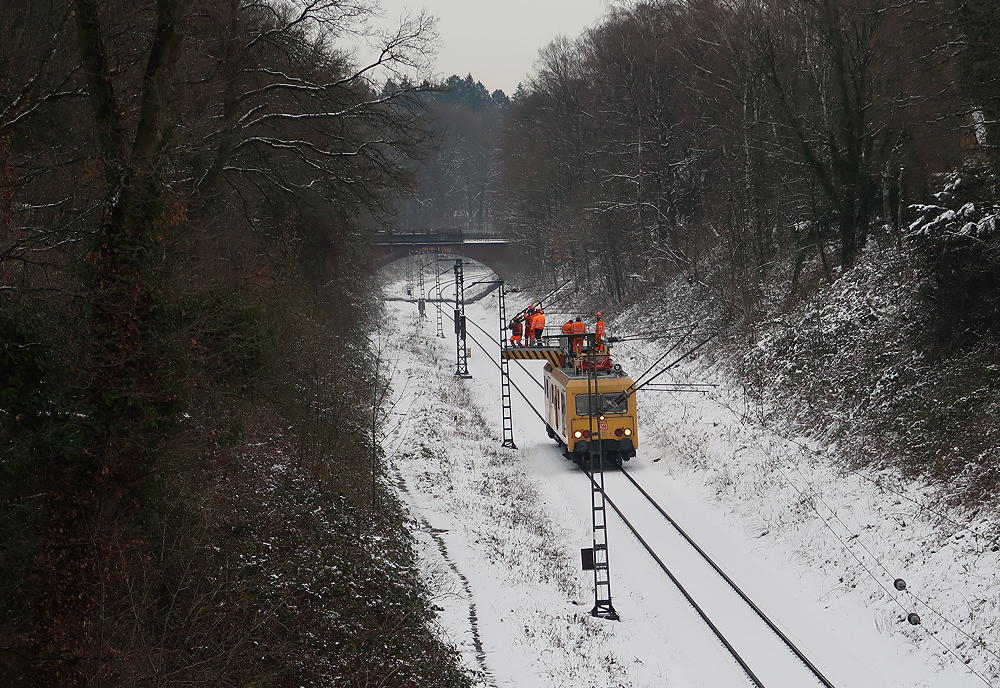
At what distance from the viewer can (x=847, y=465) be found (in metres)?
21.8

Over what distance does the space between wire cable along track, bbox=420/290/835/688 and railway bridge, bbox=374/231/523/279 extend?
53.5 m

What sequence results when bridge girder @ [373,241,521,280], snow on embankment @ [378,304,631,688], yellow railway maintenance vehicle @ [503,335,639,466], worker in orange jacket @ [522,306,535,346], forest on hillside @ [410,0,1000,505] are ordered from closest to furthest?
1. snow on embankment @ [378,304,631,688]
2. forest on hillside @ [410,0,1000,505]
3. yellow railway maintenance vehicle @ [503,335,639,466]
4. worker in orange jacket @ [522,306,535,346]
5. bridge girder @ [373,241,521,280]

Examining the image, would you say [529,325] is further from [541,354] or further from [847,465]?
[847,465]

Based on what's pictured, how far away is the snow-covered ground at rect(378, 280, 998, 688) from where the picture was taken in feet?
49.8

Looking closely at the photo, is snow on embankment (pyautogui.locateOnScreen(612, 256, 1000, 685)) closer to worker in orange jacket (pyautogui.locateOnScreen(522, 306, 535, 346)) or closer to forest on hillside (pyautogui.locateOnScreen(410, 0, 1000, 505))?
forest on hillside (pyautogui.locateOnScreen(410, 0, 1000, 505))

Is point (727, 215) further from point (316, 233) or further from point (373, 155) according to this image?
point (373, 155)

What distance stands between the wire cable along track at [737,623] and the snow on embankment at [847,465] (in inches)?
54.5

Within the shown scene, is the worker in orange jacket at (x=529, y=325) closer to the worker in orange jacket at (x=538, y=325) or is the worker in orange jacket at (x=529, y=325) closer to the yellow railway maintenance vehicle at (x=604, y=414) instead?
the worker in orange jacket at (x=538, y=325)

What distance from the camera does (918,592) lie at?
53.8ft

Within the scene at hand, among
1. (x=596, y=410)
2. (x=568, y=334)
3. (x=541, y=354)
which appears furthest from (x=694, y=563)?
(x=541, y=354)

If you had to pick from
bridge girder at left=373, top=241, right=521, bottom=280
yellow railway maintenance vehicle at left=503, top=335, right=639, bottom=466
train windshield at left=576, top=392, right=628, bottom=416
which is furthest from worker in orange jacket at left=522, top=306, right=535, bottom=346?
bridge girder at left=373, top=241, right=521, bottom=280

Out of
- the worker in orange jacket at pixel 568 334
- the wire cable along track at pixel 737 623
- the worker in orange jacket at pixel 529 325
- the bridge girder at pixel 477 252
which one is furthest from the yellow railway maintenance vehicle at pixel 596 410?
the bridge girder at pixel 477 252

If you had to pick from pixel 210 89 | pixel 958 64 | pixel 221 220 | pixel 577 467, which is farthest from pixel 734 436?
pixel 210 89

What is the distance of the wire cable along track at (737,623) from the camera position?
14.7 meters
